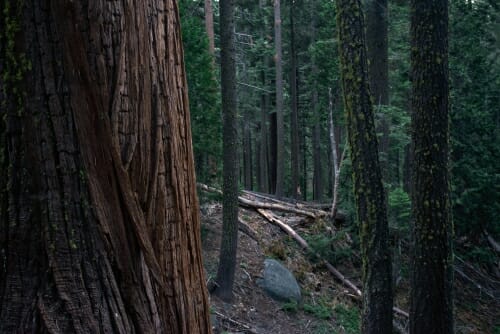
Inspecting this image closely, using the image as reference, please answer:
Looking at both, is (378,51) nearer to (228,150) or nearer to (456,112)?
(456,112)

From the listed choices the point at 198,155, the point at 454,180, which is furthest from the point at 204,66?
the point at 454,180

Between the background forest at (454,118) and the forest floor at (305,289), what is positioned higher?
the background forest at (454,118)

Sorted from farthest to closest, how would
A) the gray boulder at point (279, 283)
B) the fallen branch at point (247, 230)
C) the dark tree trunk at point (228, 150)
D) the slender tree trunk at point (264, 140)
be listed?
the slender tree trunk at point (264, 140) < the fallen branch at point (247, 230) < the gray boulder at point (279, 283) < the dark tree trunk at point (228, 150)

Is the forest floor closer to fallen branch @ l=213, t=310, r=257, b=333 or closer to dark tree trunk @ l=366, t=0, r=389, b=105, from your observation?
fallen branch @ l=213, t=310, r=257, b=333

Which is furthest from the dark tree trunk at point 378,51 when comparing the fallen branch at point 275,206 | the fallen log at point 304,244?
the fallen branch at point 275,206

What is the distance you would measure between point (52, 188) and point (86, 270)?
348 mm

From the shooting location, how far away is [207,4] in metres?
18.4

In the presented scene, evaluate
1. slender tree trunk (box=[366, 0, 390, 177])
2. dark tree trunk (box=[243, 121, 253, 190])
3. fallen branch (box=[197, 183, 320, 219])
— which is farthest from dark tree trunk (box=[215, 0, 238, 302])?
dark tree trunk (box=[243, 121, 253, 190])

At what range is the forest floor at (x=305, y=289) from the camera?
1151cm

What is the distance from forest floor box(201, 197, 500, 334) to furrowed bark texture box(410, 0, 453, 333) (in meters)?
3.62

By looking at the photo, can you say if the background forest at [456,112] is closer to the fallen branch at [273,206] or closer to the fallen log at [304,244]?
the fallen branch at [273,206]

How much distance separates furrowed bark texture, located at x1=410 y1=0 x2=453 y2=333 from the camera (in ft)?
24.6

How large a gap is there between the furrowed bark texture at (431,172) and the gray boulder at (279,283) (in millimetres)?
5044

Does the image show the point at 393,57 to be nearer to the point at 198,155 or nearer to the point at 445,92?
the point at 198,155
